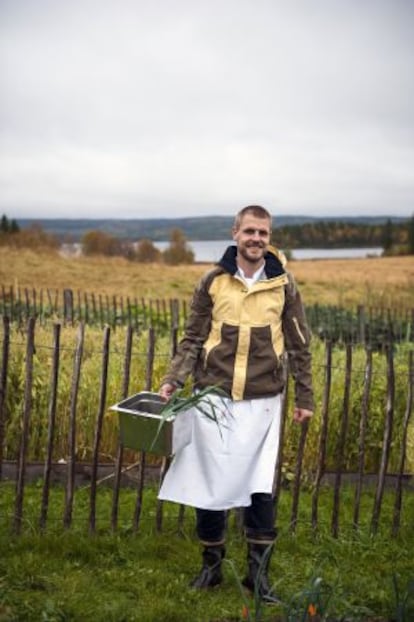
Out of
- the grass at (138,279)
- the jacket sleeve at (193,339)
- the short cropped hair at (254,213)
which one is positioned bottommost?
the grass at (138,279)

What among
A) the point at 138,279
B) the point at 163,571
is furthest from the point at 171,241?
the point at 163,571

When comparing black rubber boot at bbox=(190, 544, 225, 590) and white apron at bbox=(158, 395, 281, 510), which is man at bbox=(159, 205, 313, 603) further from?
black rubber boot at bbox=(190, 544, 225, 590)

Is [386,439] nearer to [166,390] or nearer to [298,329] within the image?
[298,329]

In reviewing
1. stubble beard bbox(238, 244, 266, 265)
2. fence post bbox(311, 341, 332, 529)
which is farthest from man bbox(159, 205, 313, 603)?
fence post bbox(311, 341, 332, 529)

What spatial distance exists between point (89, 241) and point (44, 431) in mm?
44792

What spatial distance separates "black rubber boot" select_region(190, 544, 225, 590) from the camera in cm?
359

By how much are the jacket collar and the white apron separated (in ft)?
1.99

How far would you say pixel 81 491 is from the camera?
514 cm

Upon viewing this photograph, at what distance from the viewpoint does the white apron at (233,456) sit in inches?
134

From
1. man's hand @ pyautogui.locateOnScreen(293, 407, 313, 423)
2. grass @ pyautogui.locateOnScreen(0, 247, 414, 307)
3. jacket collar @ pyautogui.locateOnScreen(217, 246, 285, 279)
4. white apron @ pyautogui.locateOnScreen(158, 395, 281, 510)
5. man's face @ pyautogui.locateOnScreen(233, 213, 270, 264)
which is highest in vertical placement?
man's face @ pyautogui.locateOnScreen(233, 213, 270, 264)

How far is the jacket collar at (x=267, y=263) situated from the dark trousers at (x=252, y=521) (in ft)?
3.50

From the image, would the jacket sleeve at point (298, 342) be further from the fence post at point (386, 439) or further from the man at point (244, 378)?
the fence post at point (386, 439)

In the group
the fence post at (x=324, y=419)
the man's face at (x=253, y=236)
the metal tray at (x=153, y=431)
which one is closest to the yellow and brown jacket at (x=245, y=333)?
the man's face at (x=253, y=236)

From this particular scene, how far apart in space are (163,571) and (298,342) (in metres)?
1.44
